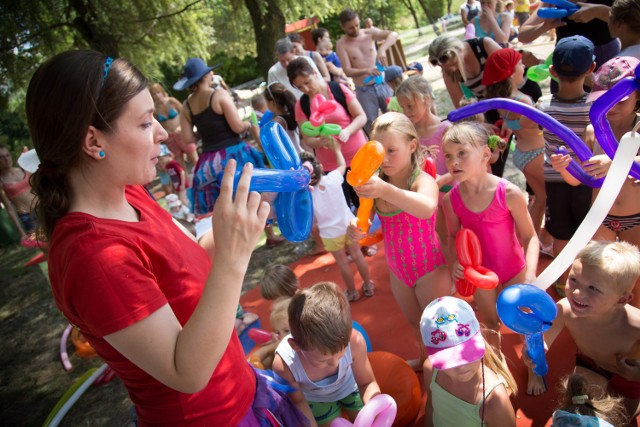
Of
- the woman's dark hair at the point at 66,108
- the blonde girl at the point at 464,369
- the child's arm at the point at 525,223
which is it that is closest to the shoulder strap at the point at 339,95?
the child's arm at the point at 525,223

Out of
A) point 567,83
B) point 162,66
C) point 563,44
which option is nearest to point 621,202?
point 567,83

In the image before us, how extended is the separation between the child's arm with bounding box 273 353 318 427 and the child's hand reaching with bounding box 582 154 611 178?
66.8 inches

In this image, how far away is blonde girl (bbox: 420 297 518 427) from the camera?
1759 millimetres

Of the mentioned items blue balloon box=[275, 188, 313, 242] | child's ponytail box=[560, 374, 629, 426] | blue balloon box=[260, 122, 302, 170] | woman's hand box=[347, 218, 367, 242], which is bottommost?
child's ponytail box=[560, 374, 629, 426]

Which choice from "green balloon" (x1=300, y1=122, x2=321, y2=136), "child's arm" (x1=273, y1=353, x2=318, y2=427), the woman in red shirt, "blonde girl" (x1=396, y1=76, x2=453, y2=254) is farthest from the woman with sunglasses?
the woman in red shirt

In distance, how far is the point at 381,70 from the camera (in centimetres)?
624

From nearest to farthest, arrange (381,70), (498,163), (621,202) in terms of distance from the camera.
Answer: (621,202)
(498,163)
(381,70)

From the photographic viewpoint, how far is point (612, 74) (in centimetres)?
219

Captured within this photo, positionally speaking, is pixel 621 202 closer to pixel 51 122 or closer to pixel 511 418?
pixel 511 418

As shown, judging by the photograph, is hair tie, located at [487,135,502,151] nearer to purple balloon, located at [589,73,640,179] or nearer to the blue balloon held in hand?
purple balloon, located at [589,73,640,179]

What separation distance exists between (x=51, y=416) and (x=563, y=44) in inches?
163

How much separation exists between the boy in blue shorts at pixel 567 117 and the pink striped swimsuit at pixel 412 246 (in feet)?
2.74

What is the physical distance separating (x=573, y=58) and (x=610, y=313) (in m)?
1.43

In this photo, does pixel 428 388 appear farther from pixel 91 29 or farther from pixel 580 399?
pixel 91 29
